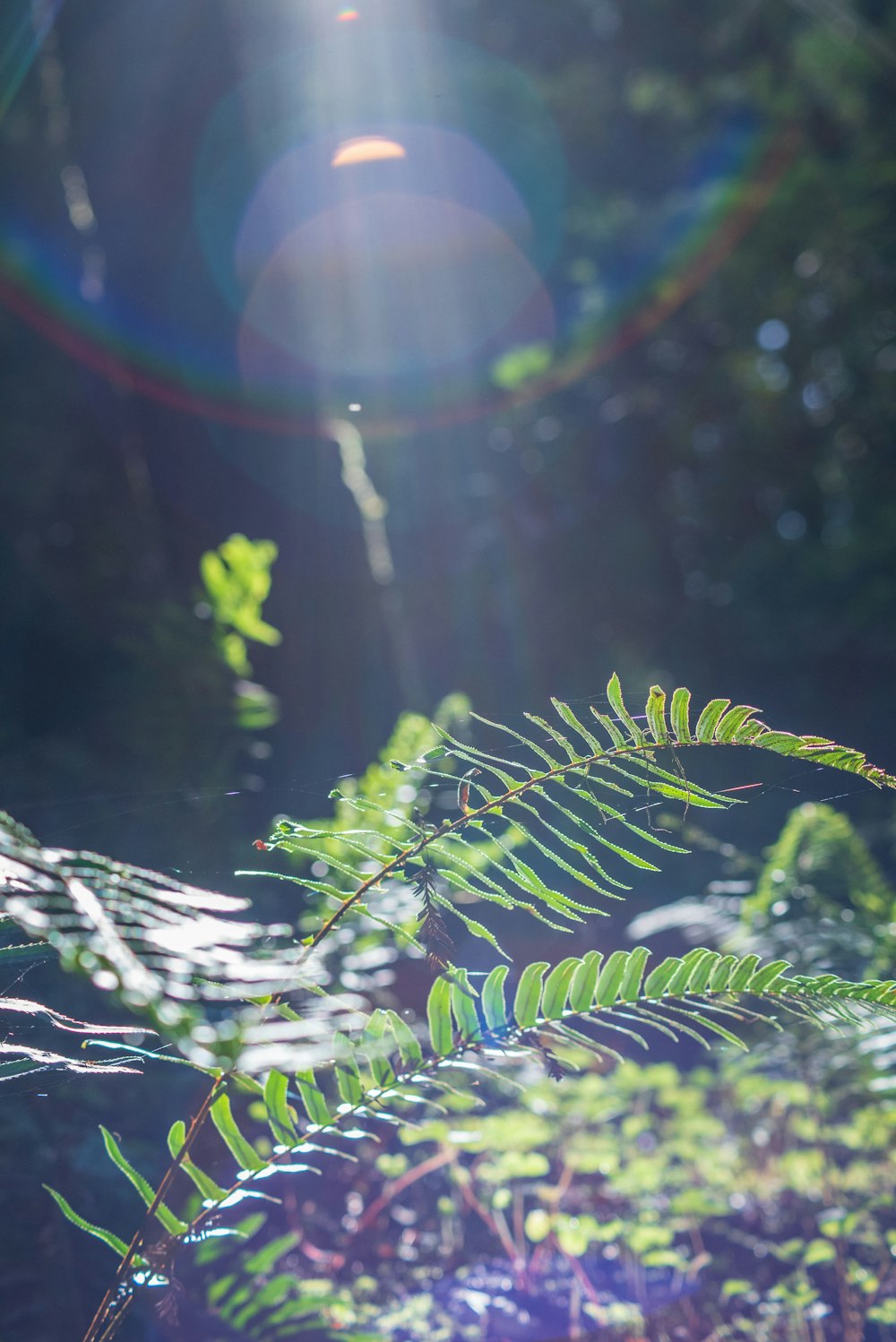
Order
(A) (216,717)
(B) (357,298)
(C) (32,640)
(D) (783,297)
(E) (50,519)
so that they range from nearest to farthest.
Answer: (A) (216,717), (C) (32,640), (E) (50,519), (B) (357,298), (D) (783,297)

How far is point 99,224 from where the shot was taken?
3900 mm

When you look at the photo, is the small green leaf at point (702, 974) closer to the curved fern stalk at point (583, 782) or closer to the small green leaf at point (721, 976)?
the small green leaf at point (721, 976)

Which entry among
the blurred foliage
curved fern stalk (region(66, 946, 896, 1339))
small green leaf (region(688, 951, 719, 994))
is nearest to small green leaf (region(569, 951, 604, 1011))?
curved fern stalk (region(66, 946, 896, 1339))

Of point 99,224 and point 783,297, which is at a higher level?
point 783,297

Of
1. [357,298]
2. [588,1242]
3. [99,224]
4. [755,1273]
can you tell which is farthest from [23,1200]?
[357,298]

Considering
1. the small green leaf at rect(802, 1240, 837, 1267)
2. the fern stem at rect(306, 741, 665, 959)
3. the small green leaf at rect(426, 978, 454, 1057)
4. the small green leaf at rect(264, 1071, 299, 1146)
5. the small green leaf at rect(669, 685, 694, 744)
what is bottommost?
the small green leaf at rect(264, 1071, 299, 1146)

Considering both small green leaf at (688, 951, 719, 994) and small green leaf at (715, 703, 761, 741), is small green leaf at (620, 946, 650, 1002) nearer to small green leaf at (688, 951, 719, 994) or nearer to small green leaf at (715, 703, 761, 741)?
small green leaf at (688, 951, 719, 994)

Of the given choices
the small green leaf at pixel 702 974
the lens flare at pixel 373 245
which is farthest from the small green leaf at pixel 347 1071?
the lens flare at pixel 373 245

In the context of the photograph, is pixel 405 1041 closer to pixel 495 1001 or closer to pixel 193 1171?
pixel 495 1001

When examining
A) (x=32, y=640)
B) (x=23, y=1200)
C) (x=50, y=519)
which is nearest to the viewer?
(x=23, y=1200)

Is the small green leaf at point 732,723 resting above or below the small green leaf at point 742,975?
above

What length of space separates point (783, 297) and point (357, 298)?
444 centimetres

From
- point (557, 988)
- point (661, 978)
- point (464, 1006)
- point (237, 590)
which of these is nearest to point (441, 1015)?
point (464, 1006)

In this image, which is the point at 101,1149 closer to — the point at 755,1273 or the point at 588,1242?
the point at 588,1242
